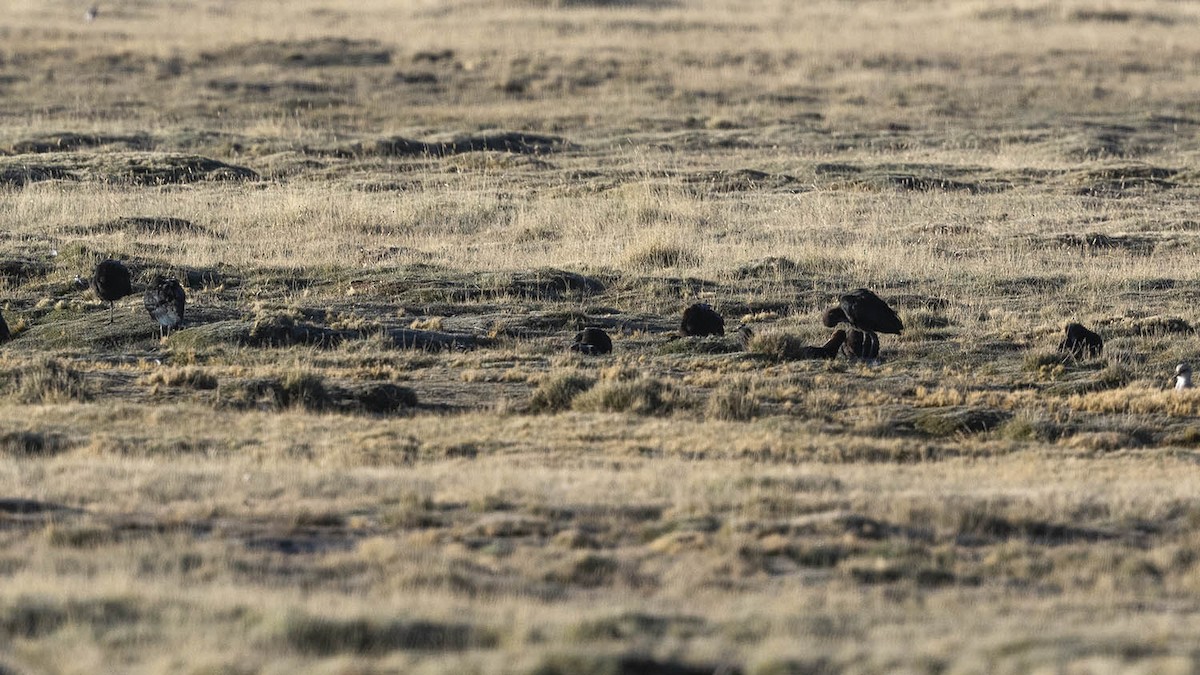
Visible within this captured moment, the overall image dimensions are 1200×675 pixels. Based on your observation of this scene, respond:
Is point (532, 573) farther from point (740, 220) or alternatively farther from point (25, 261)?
point (740, 220)

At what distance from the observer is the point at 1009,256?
2286 centimetres

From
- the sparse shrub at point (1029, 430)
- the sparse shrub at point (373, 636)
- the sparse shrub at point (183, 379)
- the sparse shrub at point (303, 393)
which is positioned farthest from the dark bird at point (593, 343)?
the sparse shrub at point (373, 636)

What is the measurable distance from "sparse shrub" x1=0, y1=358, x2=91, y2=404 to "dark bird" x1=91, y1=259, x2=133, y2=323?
12.8ft

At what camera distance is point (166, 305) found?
17844mm

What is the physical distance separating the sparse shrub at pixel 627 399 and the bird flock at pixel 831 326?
8.34 ft

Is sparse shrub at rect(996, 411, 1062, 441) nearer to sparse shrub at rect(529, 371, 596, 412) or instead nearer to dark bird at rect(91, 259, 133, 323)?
sparse shrub at rect(529, 371, 596, 412)

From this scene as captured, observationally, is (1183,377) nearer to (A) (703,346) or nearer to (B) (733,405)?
(B) (733,405)

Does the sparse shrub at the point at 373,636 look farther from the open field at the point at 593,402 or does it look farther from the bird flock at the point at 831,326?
the bird flock at the point at 831,326

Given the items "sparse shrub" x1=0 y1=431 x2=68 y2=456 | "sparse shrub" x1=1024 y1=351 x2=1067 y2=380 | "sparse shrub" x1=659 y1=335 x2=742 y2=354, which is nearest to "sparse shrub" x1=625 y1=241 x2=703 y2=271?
"sparse shrub" x1=659 y1=335 x2=742 y2=354

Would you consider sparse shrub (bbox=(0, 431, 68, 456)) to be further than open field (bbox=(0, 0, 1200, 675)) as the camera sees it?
Yes

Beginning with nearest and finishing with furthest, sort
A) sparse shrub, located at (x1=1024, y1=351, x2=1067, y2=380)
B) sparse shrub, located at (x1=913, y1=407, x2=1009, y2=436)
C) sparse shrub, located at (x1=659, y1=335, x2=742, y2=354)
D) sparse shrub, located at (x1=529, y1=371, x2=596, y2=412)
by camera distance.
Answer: sparse shrub, located at (x1=913, y1=407, x2=1009, y2=436) < sparse shrub, located at (x1=529, y1=371, x2=596, y2=412) < sparse shrub, located at (x1=1024, y1=351, x2=1067, y2=380) < sparse shrub, located at (x1=659, y1=335, x2=742, y2=354)

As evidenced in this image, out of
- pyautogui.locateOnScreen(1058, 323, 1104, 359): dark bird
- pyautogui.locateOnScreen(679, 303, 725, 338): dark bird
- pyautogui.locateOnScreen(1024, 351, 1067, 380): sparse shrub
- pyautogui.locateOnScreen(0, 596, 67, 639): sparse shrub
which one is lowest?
pyautogui.locateOnScreen(0, 596, 67, 639): sparse shrub

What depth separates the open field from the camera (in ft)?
25.5

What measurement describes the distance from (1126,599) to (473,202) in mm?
19294
